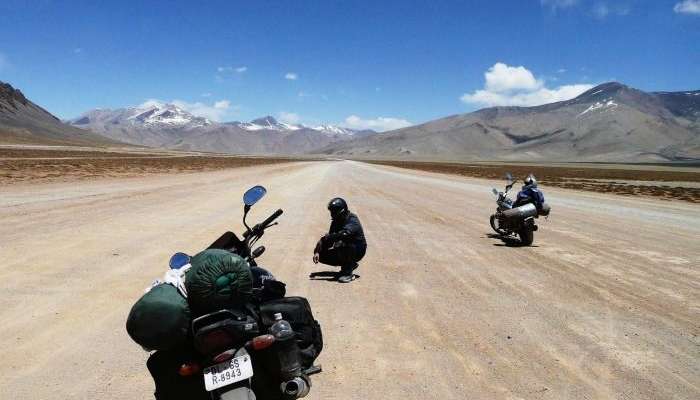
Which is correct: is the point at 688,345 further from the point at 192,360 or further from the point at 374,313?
the point at 192,360

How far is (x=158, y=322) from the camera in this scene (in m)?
2.72

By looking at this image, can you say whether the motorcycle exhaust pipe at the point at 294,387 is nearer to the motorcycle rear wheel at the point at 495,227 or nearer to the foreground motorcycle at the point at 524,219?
the foreground motorcycle at the point at 524,219

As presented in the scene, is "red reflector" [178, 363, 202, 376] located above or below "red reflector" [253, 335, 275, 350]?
below

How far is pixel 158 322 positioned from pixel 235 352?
0.51m

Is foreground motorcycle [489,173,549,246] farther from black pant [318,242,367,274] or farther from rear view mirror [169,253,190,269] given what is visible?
rear view mirror [169,253,190,269]

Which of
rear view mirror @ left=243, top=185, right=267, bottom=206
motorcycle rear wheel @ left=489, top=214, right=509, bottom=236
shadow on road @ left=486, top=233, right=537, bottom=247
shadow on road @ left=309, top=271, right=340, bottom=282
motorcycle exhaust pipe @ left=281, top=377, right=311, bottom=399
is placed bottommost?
shadow on road @ left=486, top=233, right=537, bottom=247

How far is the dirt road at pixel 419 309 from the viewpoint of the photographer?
435 centimetres

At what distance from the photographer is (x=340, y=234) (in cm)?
768

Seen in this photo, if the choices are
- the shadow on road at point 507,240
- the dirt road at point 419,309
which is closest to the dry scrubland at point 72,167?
the dirt road at point 419,309

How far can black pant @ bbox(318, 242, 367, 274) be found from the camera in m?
7.71

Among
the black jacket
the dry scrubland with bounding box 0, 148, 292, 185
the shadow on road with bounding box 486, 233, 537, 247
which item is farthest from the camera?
the dry scrubland with bounding box 0, 148, 292, 185

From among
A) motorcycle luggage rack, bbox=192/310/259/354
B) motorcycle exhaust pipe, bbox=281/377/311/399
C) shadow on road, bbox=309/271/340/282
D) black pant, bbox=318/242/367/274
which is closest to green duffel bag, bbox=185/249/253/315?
motorcycle luggage rack, bbox=192/310/259/354

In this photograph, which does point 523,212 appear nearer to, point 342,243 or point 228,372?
point 342,243

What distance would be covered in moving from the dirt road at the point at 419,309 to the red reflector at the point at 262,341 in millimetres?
1278
